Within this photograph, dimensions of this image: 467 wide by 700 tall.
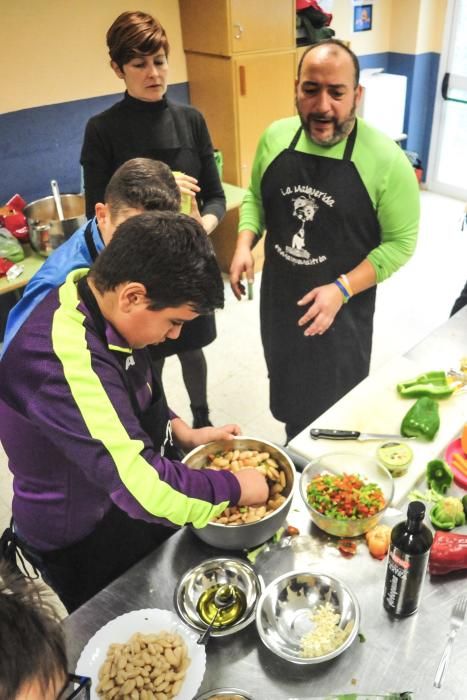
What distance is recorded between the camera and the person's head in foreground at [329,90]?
1.63 metres

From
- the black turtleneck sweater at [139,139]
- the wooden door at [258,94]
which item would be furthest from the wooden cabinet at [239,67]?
the black turtleneck sweater at [139,139]

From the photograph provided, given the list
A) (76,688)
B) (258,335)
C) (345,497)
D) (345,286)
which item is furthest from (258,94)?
(76,688)

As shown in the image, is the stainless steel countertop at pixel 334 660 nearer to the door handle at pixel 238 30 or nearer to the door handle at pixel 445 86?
the door handle at pixel 238 30

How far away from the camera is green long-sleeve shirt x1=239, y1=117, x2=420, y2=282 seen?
1686mm

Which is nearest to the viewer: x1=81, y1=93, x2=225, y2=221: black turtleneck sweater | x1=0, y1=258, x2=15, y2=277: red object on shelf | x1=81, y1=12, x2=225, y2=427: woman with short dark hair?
x1=81, y1=12, x2=225, y2=427: woman with short dark hair

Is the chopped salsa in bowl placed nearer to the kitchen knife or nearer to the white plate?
the kitchen knife

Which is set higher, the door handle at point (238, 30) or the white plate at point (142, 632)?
the door handle at point (238, 30)

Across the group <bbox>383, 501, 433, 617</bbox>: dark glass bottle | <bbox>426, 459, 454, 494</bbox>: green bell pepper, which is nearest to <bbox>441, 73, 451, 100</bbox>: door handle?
<bbox>426, 459, 454, 494</bbox>: green bell pepper

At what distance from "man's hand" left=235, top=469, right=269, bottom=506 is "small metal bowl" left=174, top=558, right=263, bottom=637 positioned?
12 cm

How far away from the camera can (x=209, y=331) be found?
235cm

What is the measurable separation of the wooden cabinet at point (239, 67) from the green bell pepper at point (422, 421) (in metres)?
2.68

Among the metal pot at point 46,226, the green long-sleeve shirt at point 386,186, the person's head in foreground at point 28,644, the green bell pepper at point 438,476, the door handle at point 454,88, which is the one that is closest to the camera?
the person's head in foreground at point 28,644

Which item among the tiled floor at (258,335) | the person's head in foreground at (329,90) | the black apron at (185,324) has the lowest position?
the tiled floor at (258,335)

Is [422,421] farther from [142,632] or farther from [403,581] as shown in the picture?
[142,632]
